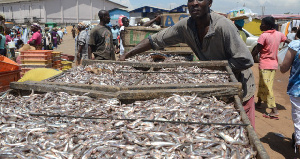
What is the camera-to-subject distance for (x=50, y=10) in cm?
5294

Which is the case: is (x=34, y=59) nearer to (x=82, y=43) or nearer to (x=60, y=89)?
(x=82, y=43)

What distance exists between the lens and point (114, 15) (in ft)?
140

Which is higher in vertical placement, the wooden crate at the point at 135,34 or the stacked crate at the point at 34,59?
the wooden crate at the point at 135,34

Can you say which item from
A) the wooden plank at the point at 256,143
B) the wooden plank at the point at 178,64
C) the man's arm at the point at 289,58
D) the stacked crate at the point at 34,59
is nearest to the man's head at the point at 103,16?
the wooden plank at the point at 178,64

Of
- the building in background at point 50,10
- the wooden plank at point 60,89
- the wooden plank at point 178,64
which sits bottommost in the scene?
the wooden plank at point 60,89

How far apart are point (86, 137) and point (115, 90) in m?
1.05

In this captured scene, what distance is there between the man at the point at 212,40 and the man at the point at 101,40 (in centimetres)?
239

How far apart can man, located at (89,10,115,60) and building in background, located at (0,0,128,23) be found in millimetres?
47076

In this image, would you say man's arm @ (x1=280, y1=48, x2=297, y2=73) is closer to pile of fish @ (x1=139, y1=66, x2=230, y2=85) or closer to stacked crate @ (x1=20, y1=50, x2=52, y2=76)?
pile of fish @ (x1=139, y1=66, x2=230, y2=85)

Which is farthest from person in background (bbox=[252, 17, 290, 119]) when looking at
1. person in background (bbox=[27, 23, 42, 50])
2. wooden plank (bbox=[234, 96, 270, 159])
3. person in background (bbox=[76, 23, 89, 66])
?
person in background (bbox=[27, 23, 42, 50])

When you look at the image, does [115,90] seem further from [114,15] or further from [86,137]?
[114,15]

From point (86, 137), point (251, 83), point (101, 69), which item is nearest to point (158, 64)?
point (101, 69)

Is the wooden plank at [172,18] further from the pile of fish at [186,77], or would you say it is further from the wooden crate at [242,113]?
the wooden crate at [242,113]

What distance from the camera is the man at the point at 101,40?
20.6 feet
